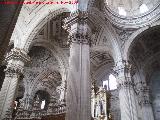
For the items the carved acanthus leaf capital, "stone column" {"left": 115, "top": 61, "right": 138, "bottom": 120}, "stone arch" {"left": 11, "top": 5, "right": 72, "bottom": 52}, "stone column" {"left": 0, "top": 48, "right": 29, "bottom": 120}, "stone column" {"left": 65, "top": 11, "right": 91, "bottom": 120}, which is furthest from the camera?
"stone arch" {"left": 11, "top": 5, "right": 72, "bottom": 52}

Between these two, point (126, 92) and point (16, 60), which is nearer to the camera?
point (16, 60)

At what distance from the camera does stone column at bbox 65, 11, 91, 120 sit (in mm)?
6895

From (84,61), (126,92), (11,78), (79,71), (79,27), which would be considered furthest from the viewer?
(126,92)

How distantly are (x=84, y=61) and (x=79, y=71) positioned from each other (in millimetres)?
507

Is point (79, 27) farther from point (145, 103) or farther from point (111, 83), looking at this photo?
Result: point (111, 83)

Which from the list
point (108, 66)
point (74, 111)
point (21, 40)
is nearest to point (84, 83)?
point (74, 111)

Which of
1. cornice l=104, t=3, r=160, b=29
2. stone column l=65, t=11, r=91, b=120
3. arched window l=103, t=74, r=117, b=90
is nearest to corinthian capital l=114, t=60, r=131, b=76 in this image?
cornice l=104, t=3, r=160, b=29

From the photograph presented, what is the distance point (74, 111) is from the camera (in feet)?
22.3

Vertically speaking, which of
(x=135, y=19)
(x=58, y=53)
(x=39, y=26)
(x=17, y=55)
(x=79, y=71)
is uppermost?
(x=135, y=19)

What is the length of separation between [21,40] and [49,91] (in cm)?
710

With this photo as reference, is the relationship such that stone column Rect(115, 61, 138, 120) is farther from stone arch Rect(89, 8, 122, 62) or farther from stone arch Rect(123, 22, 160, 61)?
stone arch Rect(123, 22, 160, 61)

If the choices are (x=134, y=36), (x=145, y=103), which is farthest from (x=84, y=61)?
(x=145, y=103)

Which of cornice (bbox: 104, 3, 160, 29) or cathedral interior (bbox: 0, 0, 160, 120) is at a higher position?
cornice (bbox: 104, 3, 160, 29)

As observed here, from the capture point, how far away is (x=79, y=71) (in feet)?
25.5
